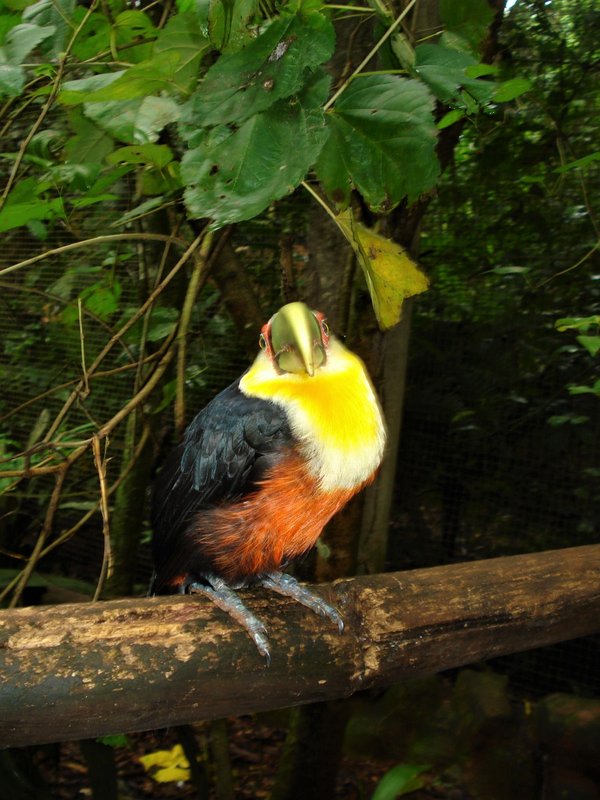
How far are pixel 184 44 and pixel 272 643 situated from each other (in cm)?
95

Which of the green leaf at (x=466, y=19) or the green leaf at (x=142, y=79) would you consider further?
the green leaf at (x=466, y=19)

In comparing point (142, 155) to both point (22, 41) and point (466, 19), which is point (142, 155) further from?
point (466, 19)

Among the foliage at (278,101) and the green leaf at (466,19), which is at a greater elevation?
the green leaf at (466,19)

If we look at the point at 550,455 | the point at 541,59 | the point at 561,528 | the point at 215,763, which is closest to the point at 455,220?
the point at 541,59

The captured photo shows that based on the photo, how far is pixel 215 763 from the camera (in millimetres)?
2475

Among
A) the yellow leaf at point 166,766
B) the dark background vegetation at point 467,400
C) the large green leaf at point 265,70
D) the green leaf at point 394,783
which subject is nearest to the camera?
the large green leaf at point 265,70

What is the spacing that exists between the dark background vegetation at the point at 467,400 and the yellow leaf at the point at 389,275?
1519 mm

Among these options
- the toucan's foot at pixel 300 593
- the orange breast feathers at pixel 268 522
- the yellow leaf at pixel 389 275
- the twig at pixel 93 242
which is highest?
the yellow leaf at pixel 389 275

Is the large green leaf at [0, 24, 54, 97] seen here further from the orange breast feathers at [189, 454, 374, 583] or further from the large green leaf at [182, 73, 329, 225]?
the orange breast feathers at [189, 454, 374, 583]

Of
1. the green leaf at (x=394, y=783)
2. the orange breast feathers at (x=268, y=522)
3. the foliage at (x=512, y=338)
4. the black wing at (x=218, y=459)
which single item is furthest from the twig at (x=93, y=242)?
the foliage at (x=512, y=338)

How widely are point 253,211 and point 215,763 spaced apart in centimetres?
220

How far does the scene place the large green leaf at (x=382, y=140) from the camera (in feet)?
3.06

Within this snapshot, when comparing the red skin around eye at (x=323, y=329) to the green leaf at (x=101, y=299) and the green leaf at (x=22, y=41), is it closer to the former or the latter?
the green leaf at (x=22, y=41)

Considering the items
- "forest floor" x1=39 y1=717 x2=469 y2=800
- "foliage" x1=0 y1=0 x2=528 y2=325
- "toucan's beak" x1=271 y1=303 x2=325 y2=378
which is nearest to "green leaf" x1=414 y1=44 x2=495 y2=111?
"foliage" x1=0 y1=0 x2=528 y2=325
